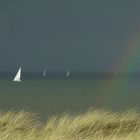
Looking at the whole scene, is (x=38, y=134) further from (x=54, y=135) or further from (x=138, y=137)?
(x=138, y=137)

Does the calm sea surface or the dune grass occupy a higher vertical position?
the calm sea surface

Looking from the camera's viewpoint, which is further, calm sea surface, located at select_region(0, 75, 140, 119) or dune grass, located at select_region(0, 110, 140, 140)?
calm sea surface, located at select_region(0, 75, 140, 119)

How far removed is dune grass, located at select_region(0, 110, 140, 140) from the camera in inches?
472

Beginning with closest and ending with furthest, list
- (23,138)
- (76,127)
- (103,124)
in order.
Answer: (23,138), (76,127), (103,124)

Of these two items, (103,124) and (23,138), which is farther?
(103,124)

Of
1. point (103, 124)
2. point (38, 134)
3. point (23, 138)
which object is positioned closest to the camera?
point (23, 138)

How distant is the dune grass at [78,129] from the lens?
12.0m

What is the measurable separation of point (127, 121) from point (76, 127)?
83.4 inches

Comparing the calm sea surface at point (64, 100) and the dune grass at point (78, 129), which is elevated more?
the calm sea surface at point (64, 100)

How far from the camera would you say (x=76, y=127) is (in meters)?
13.4

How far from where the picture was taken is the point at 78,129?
13.3m

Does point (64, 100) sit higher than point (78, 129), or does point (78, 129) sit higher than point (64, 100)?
point (64, 100)

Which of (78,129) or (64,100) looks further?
(64,100)

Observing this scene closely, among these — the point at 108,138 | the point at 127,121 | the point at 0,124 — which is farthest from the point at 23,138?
the point at 127,121
